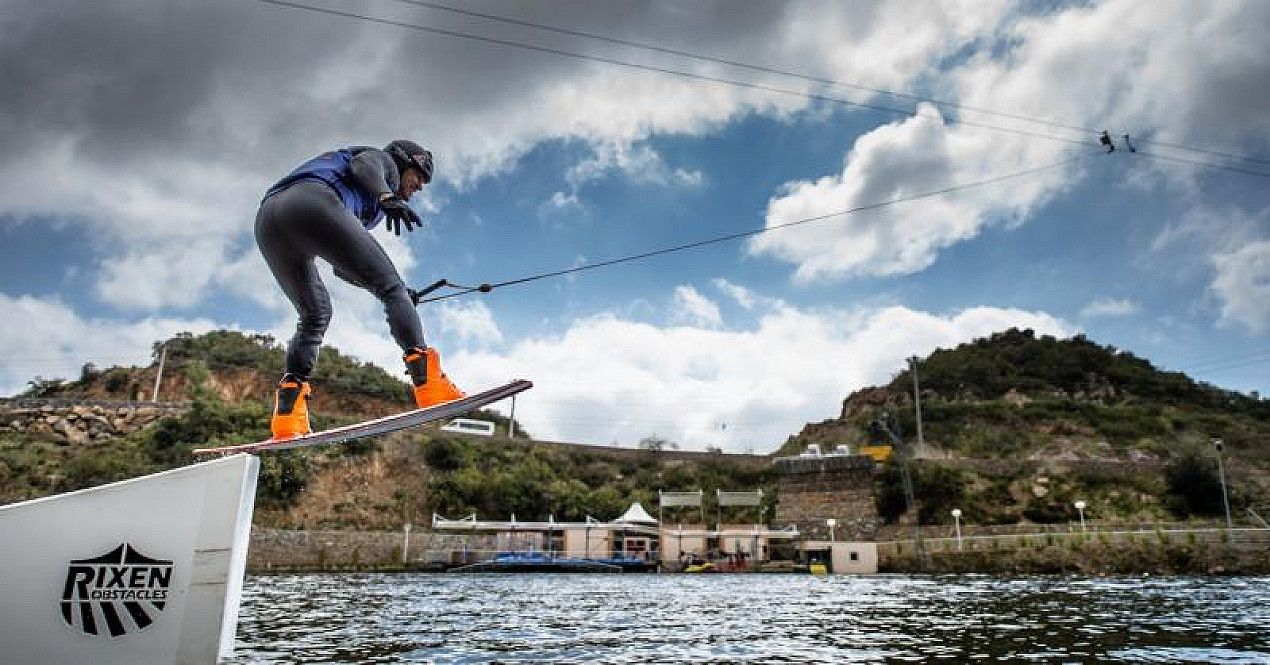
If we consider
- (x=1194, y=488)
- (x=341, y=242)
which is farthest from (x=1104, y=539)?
(x=341, y=242)

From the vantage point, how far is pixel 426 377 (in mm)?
5066

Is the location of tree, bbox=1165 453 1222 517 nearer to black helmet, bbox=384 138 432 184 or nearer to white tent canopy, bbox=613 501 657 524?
white tent canopy, bbox=613 501 657 524

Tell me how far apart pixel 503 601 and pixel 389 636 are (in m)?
6.72

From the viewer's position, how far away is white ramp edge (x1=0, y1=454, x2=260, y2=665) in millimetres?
3840

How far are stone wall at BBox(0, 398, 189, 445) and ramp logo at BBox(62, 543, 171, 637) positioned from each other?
167ft

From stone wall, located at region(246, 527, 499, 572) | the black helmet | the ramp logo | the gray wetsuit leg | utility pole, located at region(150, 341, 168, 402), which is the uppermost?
utility pole, located at region(150, 341, 168, 402)

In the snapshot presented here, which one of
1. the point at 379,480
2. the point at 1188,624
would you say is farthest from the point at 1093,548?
the point at 379,480

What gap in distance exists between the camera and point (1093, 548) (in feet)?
98.0

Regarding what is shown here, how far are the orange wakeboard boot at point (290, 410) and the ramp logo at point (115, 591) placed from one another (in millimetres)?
1471

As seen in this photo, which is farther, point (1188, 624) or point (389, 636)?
point (1188, 624)

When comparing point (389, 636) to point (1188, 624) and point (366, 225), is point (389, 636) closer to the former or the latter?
point (366, 225)

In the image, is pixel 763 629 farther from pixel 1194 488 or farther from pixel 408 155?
pixel 1194 488

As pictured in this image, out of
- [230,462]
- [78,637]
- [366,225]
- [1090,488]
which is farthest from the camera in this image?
[1090,488]

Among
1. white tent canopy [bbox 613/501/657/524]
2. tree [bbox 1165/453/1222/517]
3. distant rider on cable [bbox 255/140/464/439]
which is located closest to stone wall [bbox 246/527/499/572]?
white tent canopy [bbox 613/501/657/524]
